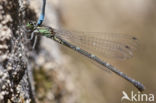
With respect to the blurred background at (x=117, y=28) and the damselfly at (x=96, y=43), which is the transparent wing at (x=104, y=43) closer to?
the damselfly at (x=96, y=43)

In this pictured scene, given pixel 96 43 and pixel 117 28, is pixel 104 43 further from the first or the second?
pixel 117 28

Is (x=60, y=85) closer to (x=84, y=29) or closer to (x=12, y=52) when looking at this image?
(x=12, y=52)

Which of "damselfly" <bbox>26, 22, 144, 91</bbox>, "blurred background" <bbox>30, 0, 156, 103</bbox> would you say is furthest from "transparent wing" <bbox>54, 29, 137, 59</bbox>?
"blurred background" <bbox>30, 0, 156, 103</bbox>

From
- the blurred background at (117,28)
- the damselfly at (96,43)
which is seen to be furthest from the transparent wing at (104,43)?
the blurred background at (117,28)

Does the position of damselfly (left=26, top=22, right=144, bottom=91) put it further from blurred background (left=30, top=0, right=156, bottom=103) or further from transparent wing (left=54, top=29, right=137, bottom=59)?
blurred background (left=30, top=0, right=156, bottom=103)

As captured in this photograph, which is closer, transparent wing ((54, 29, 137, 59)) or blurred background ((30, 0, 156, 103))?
transparent wing ((54, 29, 137, 59))

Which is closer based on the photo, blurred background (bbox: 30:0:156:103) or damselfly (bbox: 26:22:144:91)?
damselfly (bbox: 26:22:144:91)

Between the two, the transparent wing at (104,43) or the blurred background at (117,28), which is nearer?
the transparent wing at (104,43)
